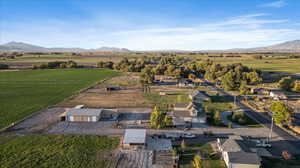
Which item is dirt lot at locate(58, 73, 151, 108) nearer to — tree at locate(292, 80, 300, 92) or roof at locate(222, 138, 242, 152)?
roof at locate(222, 138, 242, 152)

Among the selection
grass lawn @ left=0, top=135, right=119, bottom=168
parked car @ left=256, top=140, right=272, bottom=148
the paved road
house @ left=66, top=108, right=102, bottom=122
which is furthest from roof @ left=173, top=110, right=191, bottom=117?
house @ left=66, top=108, right=102, bottom=122

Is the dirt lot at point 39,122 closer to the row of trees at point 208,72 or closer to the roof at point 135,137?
the roof at point 135,137

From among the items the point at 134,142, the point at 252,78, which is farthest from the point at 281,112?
the point at 252,78

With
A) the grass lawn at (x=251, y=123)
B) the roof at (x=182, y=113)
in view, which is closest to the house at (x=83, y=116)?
the roof at (x=182, y=113)

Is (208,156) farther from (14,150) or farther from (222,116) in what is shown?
(14,150)

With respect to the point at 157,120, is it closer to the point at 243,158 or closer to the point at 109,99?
the point at 243,158

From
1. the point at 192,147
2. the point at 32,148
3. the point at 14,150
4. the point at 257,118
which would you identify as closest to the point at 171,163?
the point at 192,147
